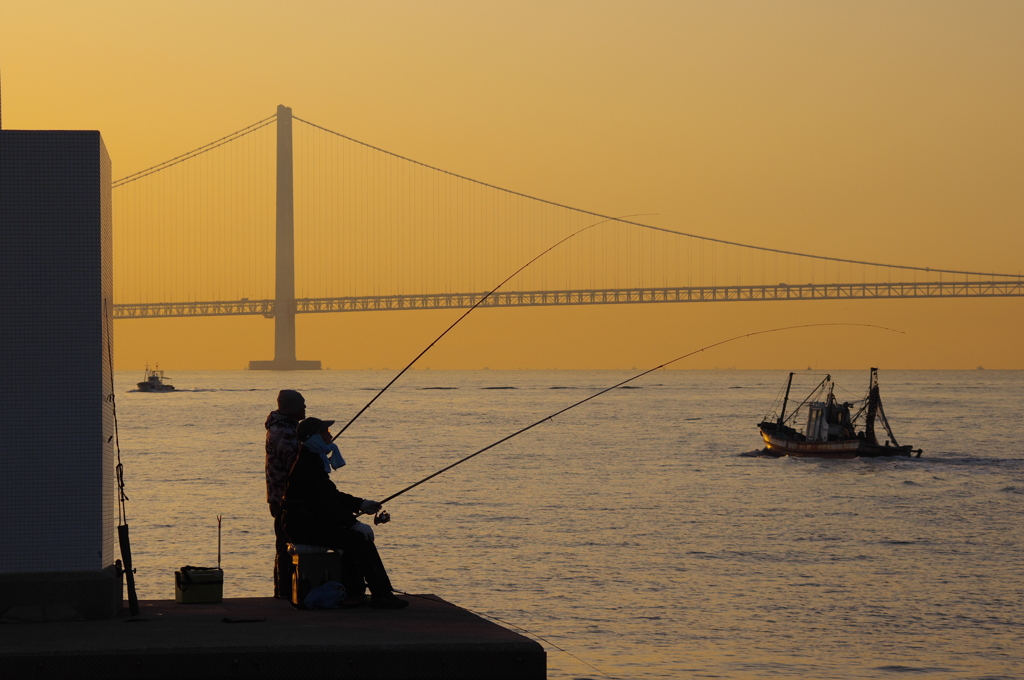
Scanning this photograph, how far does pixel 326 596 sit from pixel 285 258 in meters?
101

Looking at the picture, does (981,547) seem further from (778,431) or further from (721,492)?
(778,431)

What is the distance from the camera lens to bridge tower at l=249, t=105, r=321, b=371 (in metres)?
106

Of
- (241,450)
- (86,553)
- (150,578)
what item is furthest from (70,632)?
(241,450)

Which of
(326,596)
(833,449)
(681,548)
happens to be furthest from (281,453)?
(833,449)

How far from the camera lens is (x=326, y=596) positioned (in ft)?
23.3

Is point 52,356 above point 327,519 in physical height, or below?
above

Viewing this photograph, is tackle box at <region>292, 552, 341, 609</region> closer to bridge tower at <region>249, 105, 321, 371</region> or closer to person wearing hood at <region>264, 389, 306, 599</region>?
person wearing hood at <region>264, 389, 306, 599</region>

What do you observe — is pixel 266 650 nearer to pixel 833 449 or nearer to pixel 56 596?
pixel 56 596

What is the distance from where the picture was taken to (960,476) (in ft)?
120

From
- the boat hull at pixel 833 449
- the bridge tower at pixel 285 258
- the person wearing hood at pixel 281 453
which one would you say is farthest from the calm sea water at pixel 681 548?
the bridge tower at pixel 285 258

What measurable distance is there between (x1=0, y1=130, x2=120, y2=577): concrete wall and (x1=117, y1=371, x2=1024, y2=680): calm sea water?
14.8 ft

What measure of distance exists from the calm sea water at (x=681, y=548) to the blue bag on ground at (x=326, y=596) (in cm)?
344

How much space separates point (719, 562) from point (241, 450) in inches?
1115

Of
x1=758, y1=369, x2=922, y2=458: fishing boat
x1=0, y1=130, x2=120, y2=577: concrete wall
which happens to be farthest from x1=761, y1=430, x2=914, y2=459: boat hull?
x1=0, y1=130, x2=120, y2=577: concrete wall
